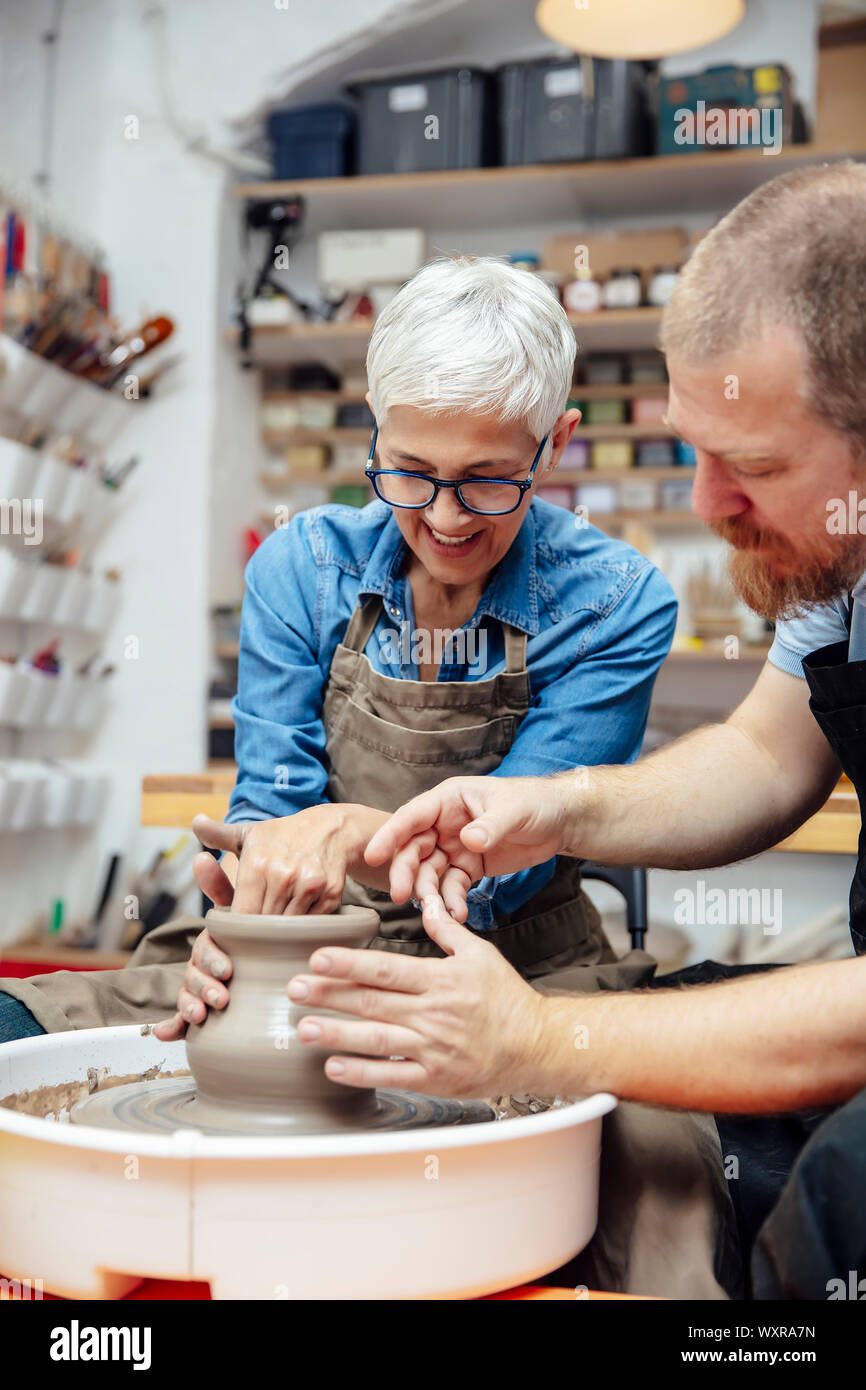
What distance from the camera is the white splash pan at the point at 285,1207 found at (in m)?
0.85

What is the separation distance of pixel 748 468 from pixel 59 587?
292 centimetres

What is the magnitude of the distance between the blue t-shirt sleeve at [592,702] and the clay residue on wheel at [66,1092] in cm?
43

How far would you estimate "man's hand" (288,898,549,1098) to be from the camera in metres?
0.95

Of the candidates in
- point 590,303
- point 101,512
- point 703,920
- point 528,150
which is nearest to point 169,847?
point 101,512

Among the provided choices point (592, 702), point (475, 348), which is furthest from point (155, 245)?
A: point (592, 702)

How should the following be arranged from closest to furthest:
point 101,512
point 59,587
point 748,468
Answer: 1. point 748,468
2. point 59,587
3. point 101,512

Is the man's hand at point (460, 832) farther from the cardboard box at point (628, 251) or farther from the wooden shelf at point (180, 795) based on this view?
the cardboard box at point (628, 251)

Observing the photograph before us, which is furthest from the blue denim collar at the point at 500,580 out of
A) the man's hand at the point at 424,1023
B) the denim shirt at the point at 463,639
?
the man's hand at the point at 424,1023

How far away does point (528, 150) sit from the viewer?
12.6 ft

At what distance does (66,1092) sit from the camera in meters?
1.21

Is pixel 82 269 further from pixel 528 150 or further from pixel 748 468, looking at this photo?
pixel 748 468

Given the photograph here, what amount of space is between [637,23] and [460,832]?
265 centimetres
